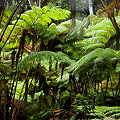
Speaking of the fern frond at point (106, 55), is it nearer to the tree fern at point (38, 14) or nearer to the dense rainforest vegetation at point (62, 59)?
the dense rainforest vegetation at point (62, 59)

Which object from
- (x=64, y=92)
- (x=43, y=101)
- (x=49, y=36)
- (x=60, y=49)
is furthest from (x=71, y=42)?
(x=43, y=101)

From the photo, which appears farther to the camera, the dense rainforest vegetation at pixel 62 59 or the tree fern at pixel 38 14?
the tree fern at pixel 38 14

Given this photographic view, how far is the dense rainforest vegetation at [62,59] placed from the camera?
3.29ft

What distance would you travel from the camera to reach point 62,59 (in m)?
1.27

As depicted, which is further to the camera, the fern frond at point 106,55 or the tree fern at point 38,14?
the tree fern at point 38,14

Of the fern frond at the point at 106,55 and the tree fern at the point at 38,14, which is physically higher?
the tree fern at the point at 38,14

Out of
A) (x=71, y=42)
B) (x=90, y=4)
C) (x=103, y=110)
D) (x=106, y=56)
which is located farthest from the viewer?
(x=71, y=42)

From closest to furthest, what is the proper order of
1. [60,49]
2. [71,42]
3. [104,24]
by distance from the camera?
1. [104,24]
2. [71,42]
3. [60,49]

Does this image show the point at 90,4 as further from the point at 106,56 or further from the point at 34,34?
the point at 34,34

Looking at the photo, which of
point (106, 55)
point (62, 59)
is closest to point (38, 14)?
point (62, 59)

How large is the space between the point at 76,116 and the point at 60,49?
35.8 inches

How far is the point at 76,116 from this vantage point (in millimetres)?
1264

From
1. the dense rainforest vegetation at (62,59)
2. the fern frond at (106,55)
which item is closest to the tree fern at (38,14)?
the dense rainforest vegetation at (62,59)

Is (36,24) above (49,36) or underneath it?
above
